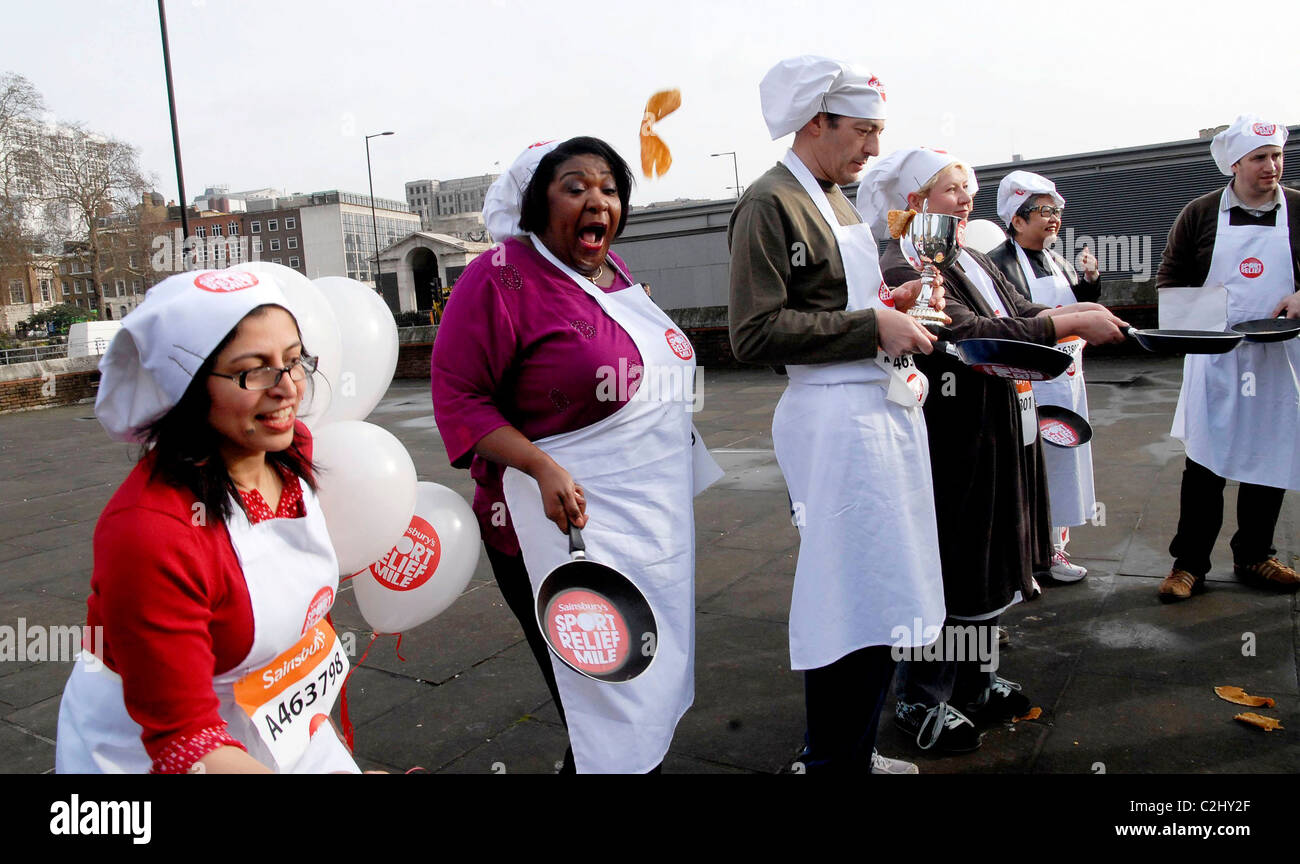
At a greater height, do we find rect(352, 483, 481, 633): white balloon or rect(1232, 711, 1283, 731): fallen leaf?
rect(352, 483, 481, 633): white balloon

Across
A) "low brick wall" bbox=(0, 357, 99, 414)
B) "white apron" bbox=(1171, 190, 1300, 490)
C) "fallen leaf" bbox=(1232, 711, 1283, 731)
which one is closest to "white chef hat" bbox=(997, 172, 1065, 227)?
"white apron" bbox=(1171, 190, 1300, 490)

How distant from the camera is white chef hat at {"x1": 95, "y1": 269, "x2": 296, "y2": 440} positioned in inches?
57.9

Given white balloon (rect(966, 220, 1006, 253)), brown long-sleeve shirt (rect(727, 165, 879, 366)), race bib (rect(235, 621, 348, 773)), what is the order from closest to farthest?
race bib (rect(235, 621, 348, 773)) → brown long-sleeve shirt (rect(727, 165, 879, 366)) → white balloon (rect(966, 220, 1006, 253))

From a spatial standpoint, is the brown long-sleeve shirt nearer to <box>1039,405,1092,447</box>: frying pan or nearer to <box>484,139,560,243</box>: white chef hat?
<box>484,139,560,243</box>: white chef hat

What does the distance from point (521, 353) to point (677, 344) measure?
432 millimetres

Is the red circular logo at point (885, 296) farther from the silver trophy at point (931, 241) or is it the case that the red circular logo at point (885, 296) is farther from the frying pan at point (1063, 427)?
the frying pan at point (1063, 427)

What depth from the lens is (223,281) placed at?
1549 millimetres

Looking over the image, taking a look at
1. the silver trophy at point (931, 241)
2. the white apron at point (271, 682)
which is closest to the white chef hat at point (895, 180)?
the silver trophy at point (931, 241)

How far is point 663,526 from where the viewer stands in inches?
91.3

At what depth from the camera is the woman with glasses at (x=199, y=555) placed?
141 cm

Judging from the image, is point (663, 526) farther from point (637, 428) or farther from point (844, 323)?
point (844, 323)

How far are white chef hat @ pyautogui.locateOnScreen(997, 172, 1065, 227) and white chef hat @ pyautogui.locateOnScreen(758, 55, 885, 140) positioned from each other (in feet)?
7.20

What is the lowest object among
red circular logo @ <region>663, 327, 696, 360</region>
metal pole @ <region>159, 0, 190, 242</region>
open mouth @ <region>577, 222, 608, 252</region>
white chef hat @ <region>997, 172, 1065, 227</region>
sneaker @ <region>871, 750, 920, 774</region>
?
sneaker @ <region>871, 750, 920, 774</region>
